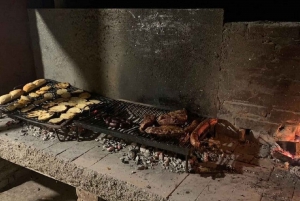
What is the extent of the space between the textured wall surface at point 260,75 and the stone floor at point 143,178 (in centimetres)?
59

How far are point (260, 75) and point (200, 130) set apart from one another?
0.99 meters

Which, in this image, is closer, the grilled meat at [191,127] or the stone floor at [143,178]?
the stone floor at [143,178]

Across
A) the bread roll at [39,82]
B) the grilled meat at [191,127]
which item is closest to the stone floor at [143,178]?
the grilled meat at [191,127]

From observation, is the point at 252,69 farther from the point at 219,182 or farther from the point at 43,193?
the point at 43,193

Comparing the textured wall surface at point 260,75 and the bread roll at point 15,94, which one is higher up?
the textured wall surface at point 260,75

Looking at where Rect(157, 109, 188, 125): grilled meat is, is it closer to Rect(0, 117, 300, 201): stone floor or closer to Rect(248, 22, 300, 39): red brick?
Rect(0, 117, 300, 201): stone floor

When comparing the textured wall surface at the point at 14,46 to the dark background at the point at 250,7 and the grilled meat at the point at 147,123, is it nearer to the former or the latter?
the dark background at the point at 250,7

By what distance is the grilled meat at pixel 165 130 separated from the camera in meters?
3.24

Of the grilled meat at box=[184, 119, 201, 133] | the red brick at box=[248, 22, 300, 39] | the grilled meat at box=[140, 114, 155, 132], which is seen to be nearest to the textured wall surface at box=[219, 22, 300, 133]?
the red brick at box=[248, 22, 300, 39]

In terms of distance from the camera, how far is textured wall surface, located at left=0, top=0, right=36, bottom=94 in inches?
203

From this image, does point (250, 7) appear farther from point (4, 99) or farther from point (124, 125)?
point (4, 99)

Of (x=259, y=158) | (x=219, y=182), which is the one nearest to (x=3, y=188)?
(x=219, y=182)

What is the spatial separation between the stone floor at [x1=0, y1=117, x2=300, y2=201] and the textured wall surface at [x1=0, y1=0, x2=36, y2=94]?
2.12 metres

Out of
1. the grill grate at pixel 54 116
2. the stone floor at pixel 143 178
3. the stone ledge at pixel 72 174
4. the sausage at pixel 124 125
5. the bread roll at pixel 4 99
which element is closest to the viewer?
the stone floor at pixel 143 178
